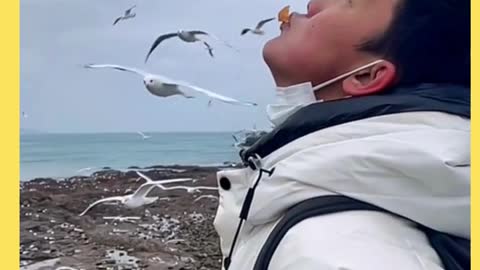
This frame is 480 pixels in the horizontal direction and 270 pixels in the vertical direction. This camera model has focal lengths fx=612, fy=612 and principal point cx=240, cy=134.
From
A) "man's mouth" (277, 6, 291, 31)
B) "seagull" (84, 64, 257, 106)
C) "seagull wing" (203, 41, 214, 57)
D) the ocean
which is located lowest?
the ocean

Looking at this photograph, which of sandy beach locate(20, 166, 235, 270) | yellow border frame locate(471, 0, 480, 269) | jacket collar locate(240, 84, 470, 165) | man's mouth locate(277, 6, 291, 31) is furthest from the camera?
sandy beach locate(20, 166, 235, 270)

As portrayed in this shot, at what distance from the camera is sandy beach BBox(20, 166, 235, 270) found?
108 cm

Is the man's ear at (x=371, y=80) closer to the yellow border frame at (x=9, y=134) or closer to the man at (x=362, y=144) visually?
the man at (x=362, y=144)

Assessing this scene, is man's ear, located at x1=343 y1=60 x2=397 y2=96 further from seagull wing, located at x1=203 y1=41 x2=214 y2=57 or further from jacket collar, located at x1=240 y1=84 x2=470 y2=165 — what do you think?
seagull wing, located at x1=203 y1=41 x2=214 y2=57

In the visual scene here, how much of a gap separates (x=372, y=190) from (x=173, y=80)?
2.83 feet

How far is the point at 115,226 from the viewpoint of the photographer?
1.13 meters

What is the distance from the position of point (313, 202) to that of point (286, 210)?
22 millimetres

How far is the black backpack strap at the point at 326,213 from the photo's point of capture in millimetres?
316

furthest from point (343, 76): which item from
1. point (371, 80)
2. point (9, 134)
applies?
point (9, 134)

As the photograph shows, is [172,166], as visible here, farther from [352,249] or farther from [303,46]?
[352,249]

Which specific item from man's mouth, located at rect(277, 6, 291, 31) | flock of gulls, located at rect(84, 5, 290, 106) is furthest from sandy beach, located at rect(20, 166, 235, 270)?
man's mouth, located at rect(277, 6, 291, 31)

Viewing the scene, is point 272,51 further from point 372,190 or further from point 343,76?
point 372,190

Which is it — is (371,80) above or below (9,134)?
above

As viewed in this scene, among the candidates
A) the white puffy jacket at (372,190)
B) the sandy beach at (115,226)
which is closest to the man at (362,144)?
the white puffy jacket at (372,190)
